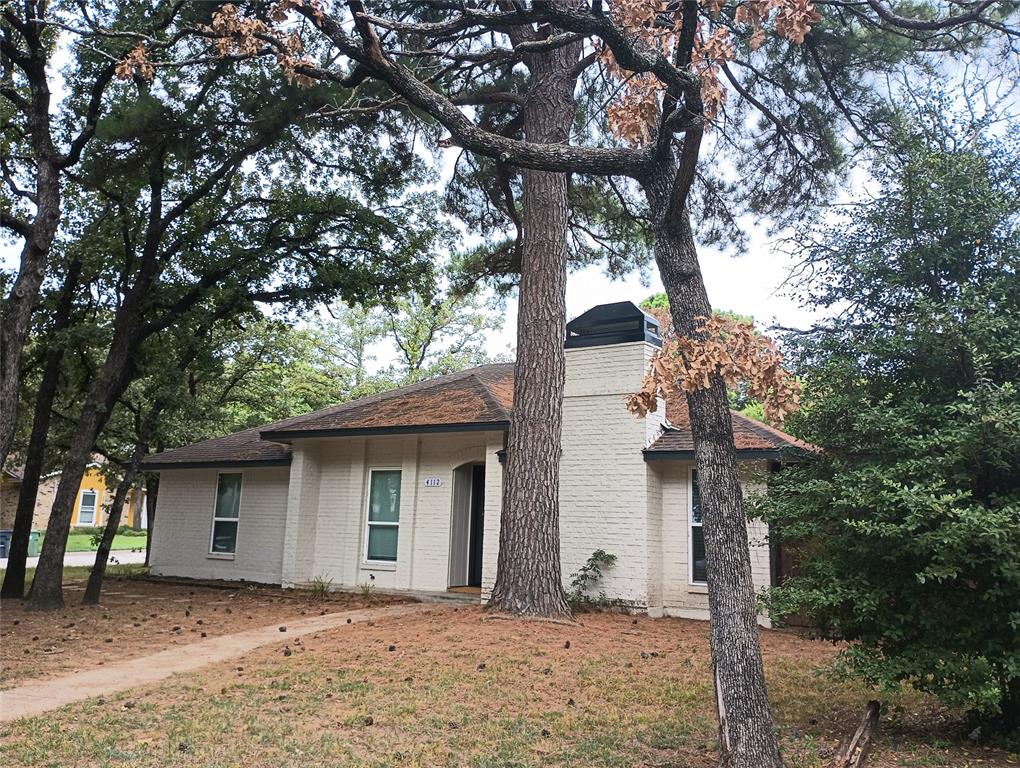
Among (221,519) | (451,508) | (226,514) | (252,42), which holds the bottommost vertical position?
(221,519)

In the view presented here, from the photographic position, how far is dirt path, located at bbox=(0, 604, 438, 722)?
6469mm

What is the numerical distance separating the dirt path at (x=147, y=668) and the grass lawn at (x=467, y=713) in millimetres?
370

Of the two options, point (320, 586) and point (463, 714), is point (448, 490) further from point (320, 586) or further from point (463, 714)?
point (463, 714)

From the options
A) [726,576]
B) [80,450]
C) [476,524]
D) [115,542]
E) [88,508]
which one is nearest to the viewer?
[726,576]

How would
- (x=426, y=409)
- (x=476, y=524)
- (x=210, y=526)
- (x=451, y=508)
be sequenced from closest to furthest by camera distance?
1. (x=451, y=508)
2. (x=426, y=409)
3. (x=476, y=524)
4. (x=210, y=526)

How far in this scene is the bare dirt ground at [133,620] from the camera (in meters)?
8.50

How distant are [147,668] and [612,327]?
8.47 metres

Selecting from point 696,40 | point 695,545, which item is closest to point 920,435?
point 696,40

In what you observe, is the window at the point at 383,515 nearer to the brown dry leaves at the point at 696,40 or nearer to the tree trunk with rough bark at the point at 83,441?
the tree trunk with rough bark at the point at 83,441

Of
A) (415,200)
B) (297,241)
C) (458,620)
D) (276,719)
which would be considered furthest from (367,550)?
(276,719)

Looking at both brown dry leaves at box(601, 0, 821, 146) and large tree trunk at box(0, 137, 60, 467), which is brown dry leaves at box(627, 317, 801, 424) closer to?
brown dry leaves at box(601, 0, 821, 146)

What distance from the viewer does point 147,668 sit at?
309 inches

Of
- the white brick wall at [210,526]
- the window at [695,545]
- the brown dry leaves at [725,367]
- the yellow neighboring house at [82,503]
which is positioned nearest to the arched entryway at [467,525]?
the window at [695,545]

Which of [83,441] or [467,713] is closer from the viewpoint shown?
[467,713]
